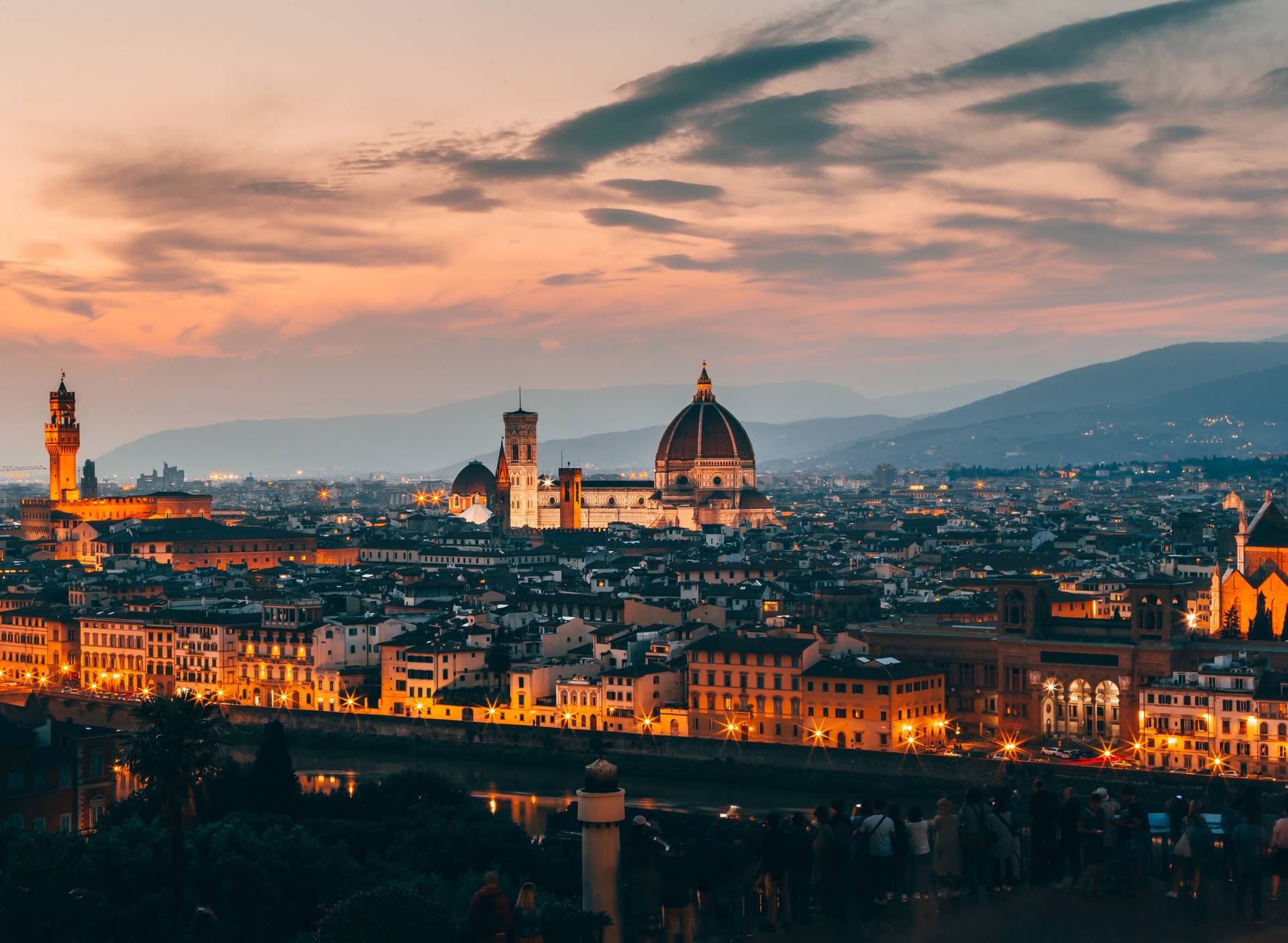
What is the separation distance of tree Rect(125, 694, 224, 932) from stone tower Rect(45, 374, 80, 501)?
108 m

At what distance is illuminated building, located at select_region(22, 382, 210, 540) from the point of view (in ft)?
419

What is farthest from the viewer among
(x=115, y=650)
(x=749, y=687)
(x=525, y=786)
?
(x=115, y=650)

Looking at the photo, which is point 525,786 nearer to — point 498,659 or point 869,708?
point 869,708

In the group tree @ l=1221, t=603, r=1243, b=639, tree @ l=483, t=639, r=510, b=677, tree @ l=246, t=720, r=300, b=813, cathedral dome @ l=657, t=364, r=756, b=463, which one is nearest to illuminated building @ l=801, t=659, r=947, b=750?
tree @ l=1221, t=603, r=1243, b=639

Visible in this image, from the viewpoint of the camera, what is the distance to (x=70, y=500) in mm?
134750

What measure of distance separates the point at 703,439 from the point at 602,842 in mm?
124401

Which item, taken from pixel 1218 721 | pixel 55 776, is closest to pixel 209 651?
pixel 55 776

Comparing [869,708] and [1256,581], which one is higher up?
[1256,581]

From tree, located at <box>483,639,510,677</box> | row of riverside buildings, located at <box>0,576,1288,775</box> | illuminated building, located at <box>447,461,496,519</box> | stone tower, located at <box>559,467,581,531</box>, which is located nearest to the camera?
row of riverside buildings, located at <box>0,576,1288,775</box>

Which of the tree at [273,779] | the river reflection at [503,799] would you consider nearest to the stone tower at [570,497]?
the river reflection at [503,799]

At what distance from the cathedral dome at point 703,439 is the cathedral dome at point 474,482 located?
14.1 meters

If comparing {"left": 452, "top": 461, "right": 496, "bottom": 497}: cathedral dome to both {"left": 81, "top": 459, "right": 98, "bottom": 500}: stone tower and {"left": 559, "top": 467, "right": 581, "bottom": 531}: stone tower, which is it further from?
{"left": 81, "top": 459, "right": 98, "bottom": 500}: stone tower

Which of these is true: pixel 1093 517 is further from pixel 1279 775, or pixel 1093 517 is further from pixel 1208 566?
pixel 1279 775

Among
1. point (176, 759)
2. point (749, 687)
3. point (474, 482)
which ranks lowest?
point (749, 687)
